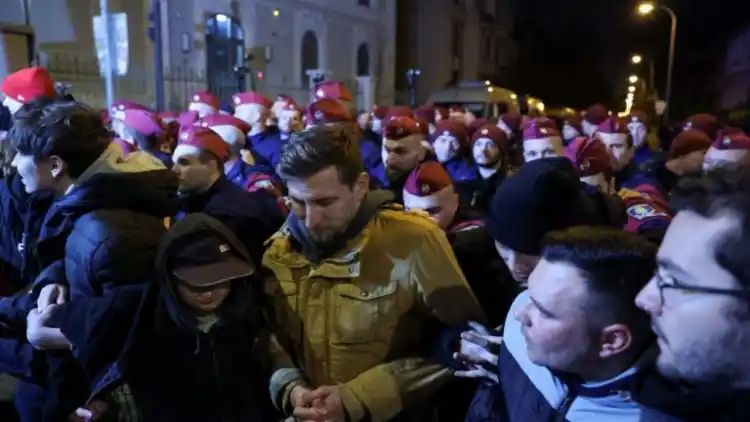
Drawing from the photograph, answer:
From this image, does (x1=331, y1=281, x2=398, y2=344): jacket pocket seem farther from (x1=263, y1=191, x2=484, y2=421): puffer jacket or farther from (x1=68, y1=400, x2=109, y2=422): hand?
(x1=68, y1=400, x2=109, y2=422): hand

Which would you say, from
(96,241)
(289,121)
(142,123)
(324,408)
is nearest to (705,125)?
(289,121)

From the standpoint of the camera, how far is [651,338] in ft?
5.97

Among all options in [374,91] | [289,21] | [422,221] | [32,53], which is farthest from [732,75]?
[422,221]

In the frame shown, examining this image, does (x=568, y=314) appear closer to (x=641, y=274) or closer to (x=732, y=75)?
(x=641, y=274)

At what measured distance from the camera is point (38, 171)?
2980 millimetres

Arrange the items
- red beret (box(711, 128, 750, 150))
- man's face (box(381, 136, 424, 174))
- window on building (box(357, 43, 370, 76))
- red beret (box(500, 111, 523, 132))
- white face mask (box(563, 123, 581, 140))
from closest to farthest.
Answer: red beret (box(711, 128, 750, 150)) → man's face (box(381, 136, 424, 174)) → white face mask (box(563, 123, 581, 140)) → red beret (box(500, 111, 523, 132)) → window on building (box(357, 43, 370, 76))

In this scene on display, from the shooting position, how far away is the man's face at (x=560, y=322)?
181 cm

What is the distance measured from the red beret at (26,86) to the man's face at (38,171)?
257cm

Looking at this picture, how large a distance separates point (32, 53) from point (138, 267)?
5883mm

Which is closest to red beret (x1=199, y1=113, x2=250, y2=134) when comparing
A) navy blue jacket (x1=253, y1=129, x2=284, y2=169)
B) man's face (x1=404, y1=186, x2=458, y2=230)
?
navy blue jacket (x1=253, y1=129, x2=284, y2=169)

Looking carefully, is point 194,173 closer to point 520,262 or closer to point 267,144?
point 520,262

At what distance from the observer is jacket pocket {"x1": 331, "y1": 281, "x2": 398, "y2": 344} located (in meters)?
2.61

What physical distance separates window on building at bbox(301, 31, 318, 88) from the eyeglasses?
28111 millimetres

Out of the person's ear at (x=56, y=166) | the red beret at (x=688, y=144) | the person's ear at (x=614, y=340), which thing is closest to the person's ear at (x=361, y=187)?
the person's ear at (x=614, y=340)
